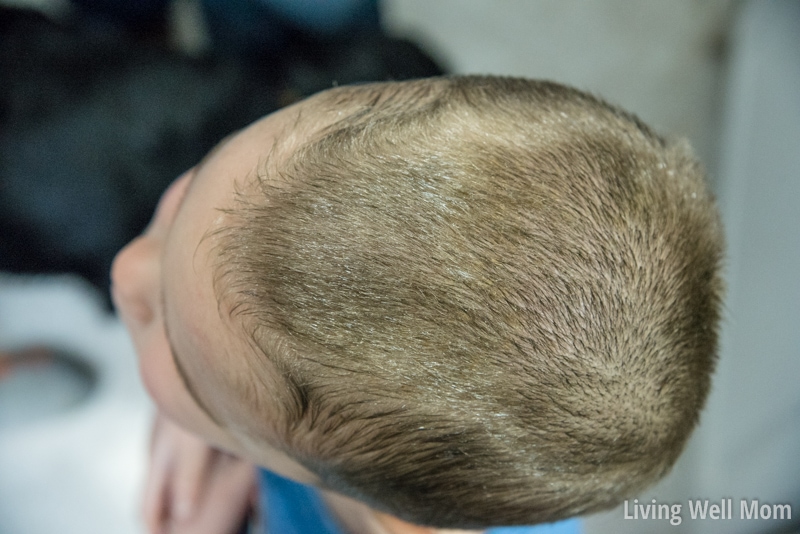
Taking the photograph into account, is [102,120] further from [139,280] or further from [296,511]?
[296,511]

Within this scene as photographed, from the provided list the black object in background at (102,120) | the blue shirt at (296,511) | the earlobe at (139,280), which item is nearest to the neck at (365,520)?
the blue shirt at (296,511)

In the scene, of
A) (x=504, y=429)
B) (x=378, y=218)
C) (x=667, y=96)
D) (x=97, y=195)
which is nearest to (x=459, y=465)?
(x=504, y=429)

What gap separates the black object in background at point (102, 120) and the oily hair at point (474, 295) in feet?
1.19

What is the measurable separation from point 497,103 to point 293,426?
0.77ft

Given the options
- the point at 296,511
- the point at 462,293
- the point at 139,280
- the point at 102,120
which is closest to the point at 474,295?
the point at 462,293

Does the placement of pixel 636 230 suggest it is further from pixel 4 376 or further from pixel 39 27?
pixel 4 376

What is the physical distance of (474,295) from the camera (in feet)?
1.04

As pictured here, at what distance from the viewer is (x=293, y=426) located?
0.36m

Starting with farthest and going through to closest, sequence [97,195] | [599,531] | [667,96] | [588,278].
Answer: [667,96] < [599,531] < [97,195] < [588,278]

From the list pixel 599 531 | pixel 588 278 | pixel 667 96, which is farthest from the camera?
pixel 667 96

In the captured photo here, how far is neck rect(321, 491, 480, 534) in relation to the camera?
1.54 feet

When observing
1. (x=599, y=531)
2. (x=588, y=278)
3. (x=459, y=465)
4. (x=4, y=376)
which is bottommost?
(x=599, y=531)

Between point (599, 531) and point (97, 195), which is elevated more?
point (97, 195)

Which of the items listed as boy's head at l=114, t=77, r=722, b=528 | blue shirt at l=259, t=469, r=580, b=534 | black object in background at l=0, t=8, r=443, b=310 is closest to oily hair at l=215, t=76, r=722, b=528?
boy's head at l=114, t=77, r=722, b=528
